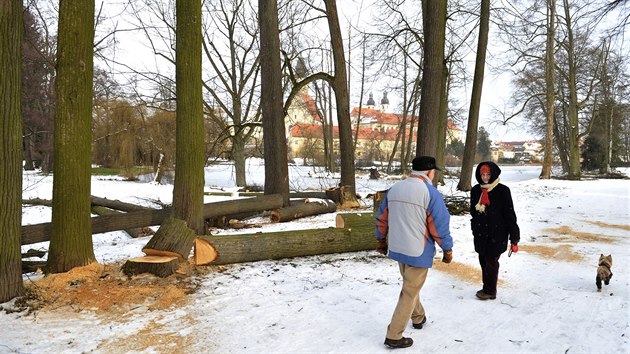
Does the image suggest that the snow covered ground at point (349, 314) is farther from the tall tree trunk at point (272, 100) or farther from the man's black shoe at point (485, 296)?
the tall tree trunk at point (272, 100)

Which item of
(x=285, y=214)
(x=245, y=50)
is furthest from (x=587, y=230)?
(x=245, y=50)

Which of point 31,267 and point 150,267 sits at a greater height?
point 150,267

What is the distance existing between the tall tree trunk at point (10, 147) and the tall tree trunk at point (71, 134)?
0.61m

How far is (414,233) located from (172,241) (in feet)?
12.4

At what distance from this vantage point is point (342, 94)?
1373 centimetres

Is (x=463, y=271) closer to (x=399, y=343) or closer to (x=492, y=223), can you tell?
(x=492, y=223)

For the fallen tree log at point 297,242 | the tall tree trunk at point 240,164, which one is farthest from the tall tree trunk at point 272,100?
the tall tree trunk at point 240,164

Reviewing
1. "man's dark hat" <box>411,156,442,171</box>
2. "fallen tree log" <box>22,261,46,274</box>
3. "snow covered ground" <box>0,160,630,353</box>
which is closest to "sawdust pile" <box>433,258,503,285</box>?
"snow covered ground" <box>0,160,630,353</box>

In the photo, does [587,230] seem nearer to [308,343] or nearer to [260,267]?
[260,267]

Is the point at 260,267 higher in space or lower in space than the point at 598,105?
lower

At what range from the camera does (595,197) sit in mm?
16344

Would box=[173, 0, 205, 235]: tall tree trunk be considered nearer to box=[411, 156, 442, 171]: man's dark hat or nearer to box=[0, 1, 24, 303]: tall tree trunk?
box=[0, 1, 24, 303]: tall tree trunk

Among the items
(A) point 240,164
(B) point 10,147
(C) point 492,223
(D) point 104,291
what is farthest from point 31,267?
(A) point 240,164

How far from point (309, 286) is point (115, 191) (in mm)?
14606
